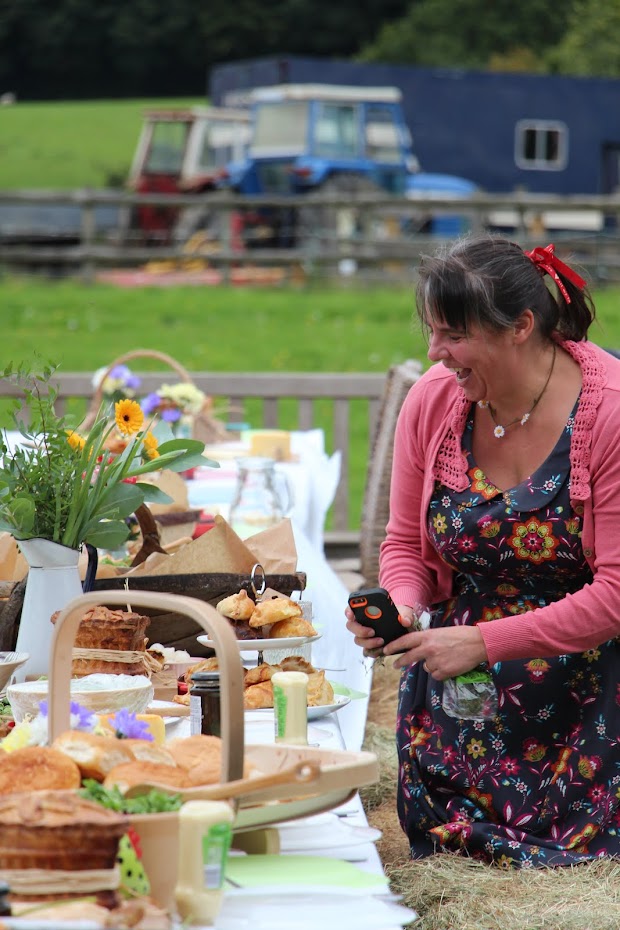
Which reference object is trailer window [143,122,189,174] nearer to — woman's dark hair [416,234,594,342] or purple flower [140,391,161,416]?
purple flower [140,391,161,416]

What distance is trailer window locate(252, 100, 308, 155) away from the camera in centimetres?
2119

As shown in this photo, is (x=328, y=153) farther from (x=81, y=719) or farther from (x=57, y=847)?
(x=57, y=847)

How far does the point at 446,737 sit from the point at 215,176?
19444mm

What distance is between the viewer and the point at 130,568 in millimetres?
2869

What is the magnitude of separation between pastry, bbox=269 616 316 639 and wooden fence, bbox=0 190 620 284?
43.3 feet

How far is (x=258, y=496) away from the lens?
3748 mm

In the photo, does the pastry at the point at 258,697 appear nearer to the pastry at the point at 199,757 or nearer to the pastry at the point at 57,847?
the pastry at the point at 199,757

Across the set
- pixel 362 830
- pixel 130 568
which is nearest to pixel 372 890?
pixel 362 830

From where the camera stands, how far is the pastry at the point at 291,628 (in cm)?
240

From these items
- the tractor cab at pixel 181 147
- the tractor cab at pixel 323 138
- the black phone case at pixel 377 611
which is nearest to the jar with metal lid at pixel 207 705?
the black phone case at pixel 377 611

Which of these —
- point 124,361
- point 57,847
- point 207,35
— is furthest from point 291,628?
point 207,35

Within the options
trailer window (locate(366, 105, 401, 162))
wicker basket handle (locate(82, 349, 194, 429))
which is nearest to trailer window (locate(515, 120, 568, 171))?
trailer window (locate(366, 105, 401, 162))

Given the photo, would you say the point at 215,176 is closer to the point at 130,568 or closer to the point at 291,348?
the point at 291,348

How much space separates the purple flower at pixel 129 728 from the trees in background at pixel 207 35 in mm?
52080
